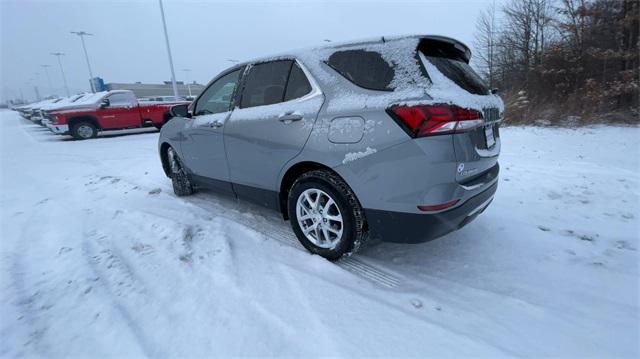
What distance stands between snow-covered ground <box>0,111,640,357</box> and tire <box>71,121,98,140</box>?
9.68m

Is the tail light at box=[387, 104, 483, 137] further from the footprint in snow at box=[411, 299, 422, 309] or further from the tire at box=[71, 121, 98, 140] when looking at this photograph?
the tire at box=[71, 121, 98, 140]

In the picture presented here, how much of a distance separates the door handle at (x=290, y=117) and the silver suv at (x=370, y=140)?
0.04ft

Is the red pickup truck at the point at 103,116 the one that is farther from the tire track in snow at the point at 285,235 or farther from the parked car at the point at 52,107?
the tire track in snow at the point at 285,235

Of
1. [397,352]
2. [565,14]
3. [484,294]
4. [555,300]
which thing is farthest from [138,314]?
[565,14]

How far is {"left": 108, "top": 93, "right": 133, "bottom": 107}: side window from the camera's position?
12781mm

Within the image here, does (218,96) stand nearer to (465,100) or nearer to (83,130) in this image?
(465,100)

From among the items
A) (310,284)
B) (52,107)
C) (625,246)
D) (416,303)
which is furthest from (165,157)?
(52,107)

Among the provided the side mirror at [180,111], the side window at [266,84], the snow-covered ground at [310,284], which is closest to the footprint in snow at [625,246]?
the snow-covered ground at [310,284]

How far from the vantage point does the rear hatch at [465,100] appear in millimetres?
2096

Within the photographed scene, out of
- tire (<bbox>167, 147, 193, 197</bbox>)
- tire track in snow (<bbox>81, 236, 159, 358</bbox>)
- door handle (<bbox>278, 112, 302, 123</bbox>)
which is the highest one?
door handle (<bbox>278, 112, 302, 123</bbox>)

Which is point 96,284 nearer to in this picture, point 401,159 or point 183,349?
point 183,349

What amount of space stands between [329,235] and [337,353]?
101 cm

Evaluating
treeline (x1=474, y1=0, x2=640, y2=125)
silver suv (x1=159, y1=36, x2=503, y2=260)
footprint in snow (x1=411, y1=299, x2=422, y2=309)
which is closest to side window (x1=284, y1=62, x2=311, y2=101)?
silver suv (x1=159, y1=36, x2=503, y2=260)

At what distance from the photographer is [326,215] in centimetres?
262
